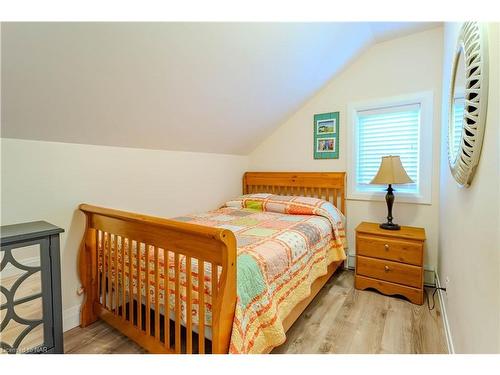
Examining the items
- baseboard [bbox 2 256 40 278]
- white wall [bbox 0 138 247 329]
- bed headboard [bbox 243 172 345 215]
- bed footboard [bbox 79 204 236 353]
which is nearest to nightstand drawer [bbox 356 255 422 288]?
bed headboard [bbox 243 172 345 215]

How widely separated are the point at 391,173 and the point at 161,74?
2.13m

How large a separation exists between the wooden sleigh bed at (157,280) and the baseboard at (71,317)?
47 mm

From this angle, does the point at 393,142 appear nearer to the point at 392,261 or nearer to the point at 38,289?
the point at 392,261

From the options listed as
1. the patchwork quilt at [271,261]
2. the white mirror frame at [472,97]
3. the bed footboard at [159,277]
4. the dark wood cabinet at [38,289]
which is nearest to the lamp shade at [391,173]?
the patchwork quilt at [271,261]

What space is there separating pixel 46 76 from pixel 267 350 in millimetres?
1924

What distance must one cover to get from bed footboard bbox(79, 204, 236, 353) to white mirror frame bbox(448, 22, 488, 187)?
1016 millimetres

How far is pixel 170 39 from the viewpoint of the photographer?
1.49 metres

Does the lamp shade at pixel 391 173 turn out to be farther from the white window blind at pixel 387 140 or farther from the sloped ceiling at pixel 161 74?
the sloped ceiling at pixel 161 74

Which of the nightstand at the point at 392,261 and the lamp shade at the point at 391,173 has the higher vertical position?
the lamp shade at the point at 391,173

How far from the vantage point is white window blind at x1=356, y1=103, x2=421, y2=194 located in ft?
8.36

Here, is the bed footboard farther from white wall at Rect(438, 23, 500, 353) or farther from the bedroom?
white wall at Rect(438, 23, 500, 353)

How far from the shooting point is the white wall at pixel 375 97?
2412 mm

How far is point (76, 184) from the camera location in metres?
1.77
